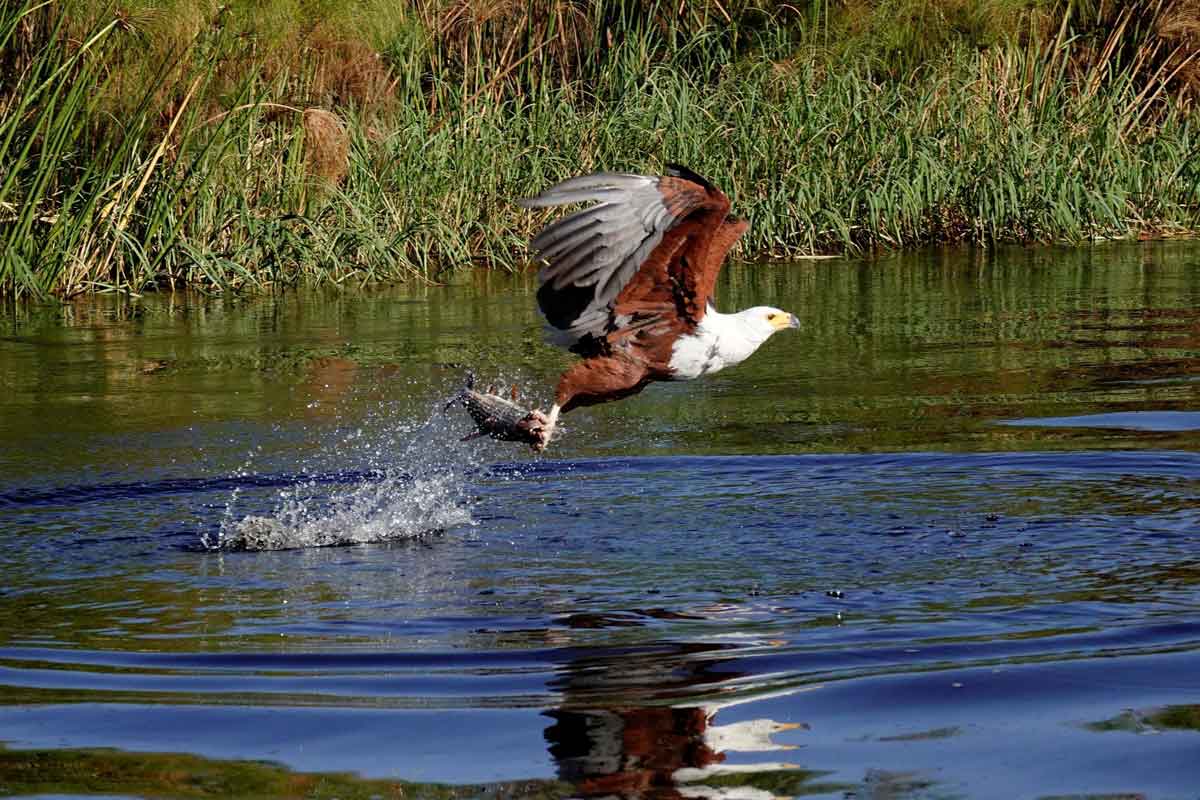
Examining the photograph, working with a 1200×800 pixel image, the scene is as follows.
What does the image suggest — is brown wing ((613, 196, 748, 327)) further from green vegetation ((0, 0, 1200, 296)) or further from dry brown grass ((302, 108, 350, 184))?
dry brown grass ((302, 108, 350, 184))

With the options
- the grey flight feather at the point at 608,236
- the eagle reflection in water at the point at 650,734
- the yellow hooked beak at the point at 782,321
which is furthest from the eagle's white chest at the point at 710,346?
the eagle reflection in water at the point at 650,734

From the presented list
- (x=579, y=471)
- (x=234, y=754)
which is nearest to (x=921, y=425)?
(x=579, y=471)

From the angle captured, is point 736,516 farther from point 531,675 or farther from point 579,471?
point 531,675

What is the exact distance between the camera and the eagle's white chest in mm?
6820

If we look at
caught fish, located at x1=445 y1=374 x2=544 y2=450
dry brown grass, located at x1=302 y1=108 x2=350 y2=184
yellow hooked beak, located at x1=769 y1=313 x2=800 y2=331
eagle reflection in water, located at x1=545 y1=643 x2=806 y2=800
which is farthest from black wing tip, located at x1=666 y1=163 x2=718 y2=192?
dry brown grass, located at x1=302 y1=108 x2=350 y2=184

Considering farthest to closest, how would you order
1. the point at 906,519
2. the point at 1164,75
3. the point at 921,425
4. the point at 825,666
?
the point at 1164,75
the point at 921,425
the point at 906,519
the point at 825,666

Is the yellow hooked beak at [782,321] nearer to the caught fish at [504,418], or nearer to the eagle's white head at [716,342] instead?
the eagle's white head at [716,342]

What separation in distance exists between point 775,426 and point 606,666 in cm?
399

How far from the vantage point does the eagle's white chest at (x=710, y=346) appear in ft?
22.4

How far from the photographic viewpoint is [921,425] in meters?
8.16

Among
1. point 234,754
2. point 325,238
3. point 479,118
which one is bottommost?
point 234,754

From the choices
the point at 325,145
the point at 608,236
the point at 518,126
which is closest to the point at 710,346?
the point at 608,236

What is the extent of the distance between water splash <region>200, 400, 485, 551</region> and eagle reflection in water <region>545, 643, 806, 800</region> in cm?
201

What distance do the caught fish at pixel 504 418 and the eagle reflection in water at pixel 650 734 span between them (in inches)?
88.0
